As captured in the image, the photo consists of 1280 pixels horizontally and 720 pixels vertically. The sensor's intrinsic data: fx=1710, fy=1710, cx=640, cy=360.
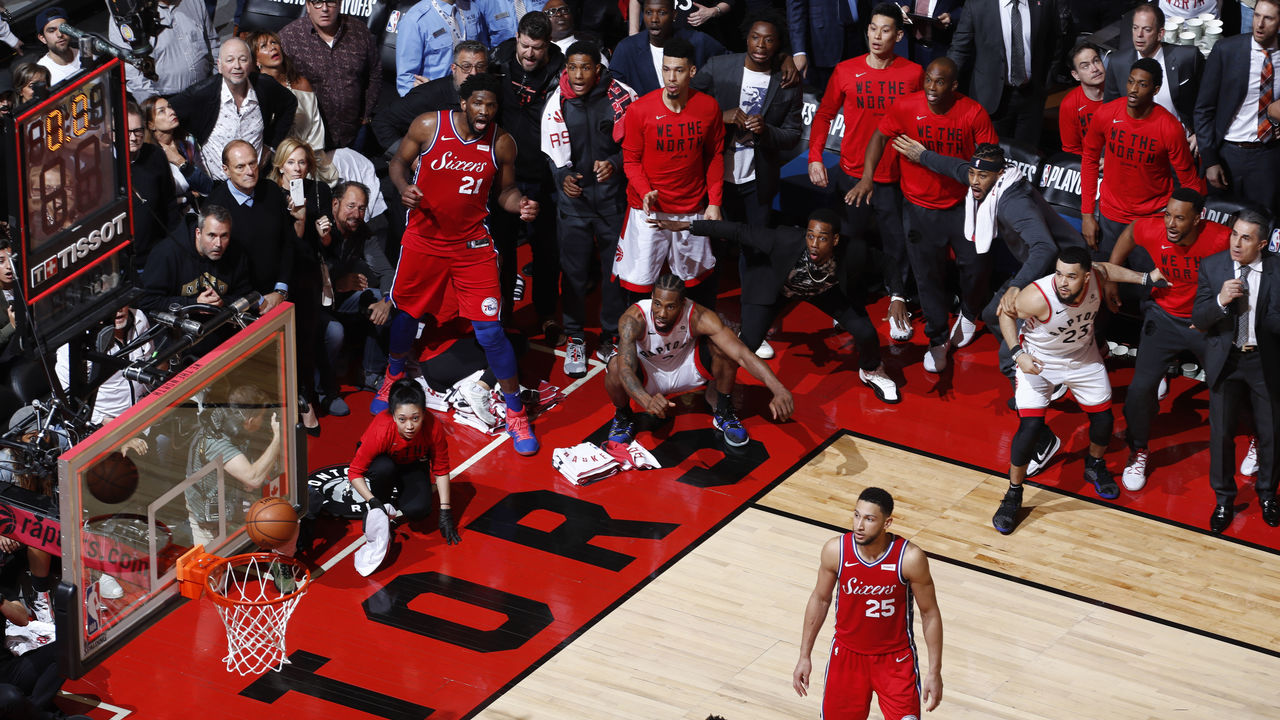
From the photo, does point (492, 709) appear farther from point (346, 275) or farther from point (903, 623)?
point (346, 275)

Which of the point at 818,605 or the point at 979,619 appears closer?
the point at 818,605

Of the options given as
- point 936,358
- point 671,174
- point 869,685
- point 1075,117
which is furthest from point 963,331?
point 869,685

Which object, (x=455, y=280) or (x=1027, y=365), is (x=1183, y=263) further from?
(x=455, y=280)

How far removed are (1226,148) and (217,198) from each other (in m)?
6.44

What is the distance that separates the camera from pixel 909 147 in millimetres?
10930

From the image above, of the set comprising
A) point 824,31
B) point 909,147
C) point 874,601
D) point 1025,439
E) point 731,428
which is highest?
point 824,31

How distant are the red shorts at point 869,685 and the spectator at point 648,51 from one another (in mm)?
5006

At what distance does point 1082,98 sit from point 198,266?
5.71 meters

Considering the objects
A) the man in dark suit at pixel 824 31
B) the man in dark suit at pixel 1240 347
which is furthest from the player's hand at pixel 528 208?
the man in dark suit at pixel 1240 347

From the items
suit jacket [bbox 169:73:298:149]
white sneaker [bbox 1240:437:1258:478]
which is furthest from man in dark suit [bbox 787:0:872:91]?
white sneaker [bbox 1240:437:1258:478]

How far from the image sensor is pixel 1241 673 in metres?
8.70

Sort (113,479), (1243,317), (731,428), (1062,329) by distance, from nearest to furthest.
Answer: (113,479) < (1243,317) < (1062,329) < (731,428)

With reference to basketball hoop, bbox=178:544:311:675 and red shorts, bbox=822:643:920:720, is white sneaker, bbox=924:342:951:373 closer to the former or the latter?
red shorts, bbox=822:643:920:720

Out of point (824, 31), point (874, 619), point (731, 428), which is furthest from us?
point (824, 31)
